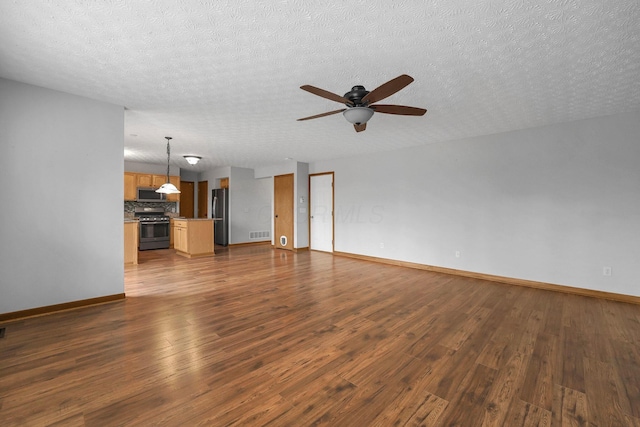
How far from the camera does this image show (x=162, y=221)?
7.93 m

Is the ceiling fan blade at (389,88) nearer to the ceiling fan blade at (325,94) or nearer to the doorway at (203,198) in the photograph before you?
the ceiling fan blade at (325,94)

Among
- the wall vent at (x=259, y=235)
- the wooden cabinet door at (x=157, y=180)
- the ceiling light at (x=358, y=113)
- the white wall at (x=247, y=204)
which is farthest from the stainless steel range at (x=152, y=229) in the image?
the ceiling light at (x=358, y=113)

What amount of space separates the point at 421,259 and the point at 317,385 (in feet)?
13.9

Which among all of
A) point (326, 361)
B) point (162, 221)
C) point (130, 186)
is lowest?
point (326, 361)

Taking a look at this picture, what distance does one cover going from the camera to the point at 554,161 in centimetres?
413

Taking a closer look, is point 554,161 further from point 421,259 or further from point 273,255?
point 273,255

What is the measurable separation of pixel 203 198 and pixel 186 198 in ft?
1.90

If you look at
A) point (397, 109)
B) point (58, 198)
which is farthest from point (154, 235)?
point (397, 109)

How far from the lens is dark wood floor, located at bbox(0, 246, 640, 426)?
161cm

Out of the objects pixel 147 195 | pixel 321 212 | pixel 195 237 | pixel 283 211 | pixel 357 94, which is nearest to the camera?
pixel 357 94

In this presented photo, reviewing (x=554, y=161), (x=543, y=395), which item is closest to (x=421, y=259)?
(x=554, y=161)

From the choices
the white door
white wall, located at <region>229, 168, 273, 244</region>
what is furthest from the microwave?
the white door

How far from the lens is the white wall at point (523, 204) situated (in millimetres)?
3693

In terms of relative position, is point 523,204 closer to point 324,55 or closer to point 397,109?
point 397,109
